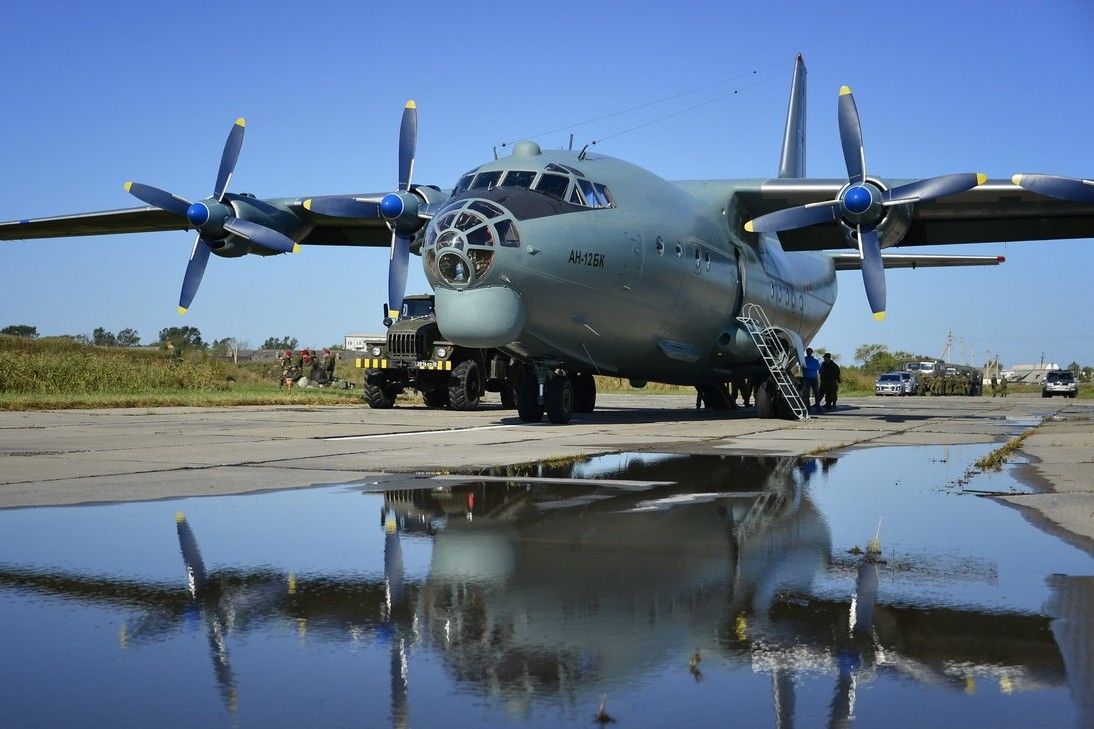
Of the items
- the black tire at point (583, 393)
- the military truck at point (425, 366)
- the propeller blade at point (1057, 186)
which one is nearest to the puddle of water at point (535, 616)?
the propeller blade at point (1057, 186)

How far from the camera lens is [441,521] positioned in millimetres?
7055

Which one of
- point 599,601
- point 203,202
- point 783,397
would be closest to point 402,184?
point 203,202

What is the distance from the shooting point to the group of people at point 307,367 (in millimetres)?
39781

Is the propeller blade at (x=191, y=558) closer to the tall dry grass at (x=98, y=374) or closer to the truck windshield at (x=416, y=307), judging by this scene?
the truck windshield at (x=416, y=307)

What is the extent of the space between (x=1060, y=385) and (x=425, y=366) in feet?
154

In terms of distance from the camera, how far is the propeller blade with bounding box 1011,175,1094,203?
63.1ft

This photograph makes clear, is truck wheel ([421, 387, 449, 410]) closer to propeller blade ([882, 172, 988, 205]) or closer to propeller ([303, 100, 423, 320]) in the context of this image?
propeller ([303, 100, 423, 320])

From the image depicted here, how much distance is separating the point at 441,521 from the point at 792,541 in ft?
7.44

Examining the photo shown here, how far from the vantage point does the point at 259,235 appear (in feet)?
77.1

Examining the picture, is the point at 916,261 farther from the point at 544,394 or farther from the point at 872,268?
the point at 544,394

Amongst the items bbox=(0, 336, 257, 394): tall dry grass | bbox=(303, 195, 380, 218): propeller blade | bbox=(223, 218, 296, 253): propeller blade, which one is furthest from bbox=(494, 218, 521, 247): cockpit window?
bbox=(0, 336, 257, 394): tall dry grass

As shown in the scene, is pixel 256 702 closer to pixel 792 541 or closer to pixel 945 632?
pixel 945 632

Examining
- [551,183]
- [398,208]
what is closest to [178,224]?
[398,208]

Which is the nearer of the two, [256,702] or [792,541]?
[256,702]
